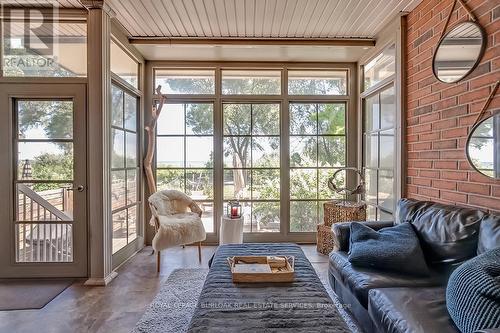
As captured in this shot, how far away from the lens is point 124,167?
3.37 meters

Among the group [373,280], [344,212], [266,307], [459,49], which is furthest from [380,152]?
[266,307]

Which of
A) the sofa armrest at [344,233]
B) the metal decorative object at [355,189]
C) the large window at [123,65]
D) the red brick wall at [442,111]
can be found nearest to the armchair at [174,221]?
the large window at [123,65]

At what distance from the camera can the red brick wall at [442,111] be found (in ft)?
6.32

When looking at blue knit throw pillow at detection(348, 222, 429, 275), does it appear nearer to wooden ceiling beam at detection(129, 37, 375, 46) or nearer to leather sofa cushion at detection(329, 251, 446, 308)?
leather sofa cushion at detection(329, 251, 446, 308)

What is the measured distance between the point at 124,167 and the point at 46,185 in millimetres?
777

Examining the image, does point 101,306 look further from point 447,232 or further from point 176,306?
point 447,232

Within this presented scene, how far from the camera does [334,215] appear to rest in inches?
136

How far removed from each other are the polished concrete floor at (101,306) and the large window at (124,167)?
1.50 feet

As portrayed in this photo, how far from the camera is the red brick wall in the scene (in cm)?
193

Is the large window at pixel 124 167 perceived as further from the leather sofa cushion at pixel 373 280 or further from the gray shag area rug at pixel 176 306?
the leather sofa cushion at pixel 373 280

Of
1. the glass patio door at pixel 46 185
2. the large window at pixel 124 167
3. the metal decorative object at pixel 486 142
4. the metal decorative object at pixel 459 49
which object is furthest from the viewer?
the large window at pixel 124 167

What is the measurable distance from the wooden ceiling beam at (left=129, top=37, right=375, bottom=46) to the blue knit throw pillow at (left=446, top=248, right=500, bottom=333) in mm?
2818

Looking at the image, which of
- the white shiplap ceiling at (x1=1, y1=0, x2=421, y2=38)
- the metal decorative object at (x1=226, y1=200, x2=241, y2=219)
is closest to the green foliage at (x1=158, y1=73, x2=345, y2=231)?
the metal decorative object at (x1=226, y1=200, x2=241, y2=219)

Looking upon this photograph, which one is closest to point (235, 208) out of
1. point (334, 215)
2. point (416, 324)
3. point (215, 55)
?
point (334, 215)
